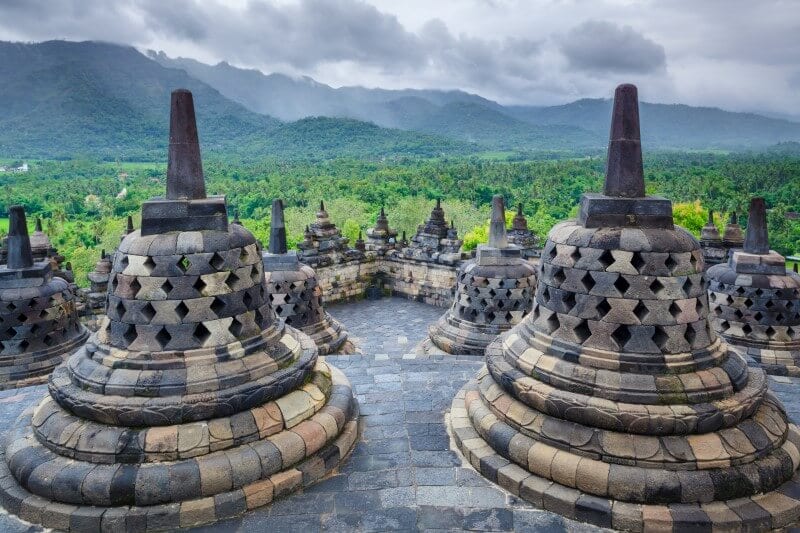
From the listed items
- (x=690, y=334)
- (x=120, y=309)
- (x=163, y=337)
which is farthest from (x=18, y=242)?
(x=690, y=334)

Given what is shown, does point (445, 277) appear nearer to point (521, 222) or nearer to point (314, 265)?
point (314, 265)

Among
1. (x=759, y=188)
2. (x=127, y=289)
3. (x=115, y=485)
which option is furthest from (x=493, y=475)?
(x=759, y=188)

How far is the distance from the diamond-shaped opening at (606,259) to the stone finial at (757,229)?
5.21 meters

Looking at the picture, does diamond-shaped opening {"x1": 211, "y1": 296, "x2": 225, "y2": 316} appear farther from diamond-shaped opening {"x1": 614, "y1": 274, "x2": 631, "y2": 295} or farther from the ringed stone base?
diamond-shaped opening {"x1": 614, "y1": 274, "x2": 631, "y2": 295}

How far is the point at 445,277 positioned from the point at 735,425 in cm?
1323

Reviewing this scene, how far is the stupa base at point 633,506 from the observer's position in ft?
13.0

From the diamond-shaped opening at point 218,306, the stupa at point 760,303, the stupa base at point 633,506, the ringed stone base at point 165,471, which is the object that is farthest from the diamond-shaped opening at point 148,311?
the stupa at point 760,303

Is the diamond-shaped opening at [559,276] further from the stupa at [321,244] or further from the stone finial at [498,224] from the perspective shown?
the stupa at [321,244]

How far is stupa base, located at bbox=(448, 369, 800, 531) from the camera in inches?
156

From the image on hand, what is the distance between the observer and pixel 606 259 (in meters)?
4.65

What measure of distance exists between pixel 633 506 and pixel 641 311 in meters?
1.49

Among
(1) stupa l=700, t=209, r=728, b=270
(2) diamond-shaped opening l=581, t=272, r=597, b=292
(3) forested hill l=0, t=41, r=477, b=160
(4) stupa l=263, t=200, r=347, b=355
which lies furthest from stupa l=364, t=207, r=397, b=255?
(3) forested hill l=0, t=41, r=477, b=160

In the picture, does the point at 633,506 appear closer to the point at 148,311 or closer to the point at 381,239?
the point at 148,311

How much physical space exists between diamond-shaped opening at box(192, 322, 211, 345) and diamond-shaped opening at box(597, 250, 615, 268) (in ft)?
11.1
